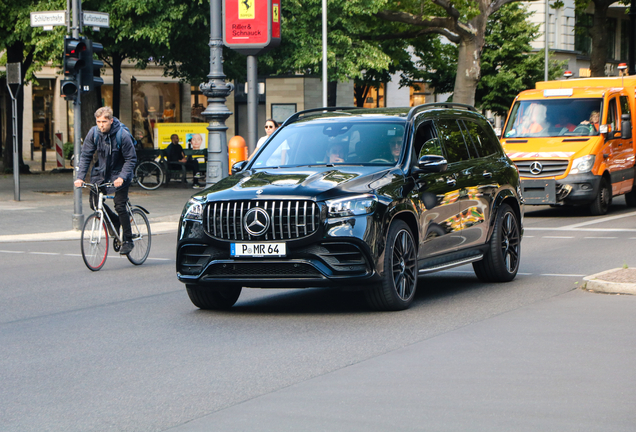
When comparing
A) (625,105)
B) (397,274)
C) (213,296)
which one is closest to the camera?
(397,274)

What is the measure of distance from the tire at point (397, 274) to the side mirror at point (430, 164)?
61 centimetres

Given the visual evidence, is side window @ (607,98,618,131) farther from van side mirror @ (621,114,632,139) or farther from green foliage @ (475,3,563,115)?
green foliage @ (475,3,563,115)

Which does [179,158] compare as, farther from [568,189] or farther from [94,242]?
[94,242]

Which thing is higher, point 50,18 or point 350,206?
point 50,18

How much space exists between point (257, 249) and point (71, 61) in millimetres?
10184

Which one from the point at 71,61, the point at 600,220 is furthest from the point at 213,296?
the point at 600,220

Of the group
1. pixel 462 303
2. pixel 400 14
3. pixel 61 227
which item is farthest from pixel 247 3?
pixel 462 303

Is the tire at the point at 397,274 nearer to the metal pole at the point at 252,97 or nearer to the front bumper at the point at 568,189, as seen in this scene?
the front bumper at the point at 568,189

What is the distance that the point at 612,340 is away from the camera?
7.22 m

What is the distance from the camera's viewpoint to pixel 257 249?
806cm

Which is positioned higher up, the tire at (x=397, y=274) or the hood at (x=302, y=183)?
the hood at (x=302, y=183)

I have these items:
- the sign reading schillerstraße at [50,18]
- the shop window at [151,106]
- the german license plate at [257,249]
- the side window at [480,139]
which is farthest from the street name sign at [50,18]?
the shop window at [151,106]

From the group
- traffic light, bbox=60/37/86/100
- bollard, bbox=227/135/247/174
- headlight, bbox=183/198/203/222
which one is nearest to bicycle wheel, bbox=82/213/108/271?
headlight, bbox=183/198/203/222

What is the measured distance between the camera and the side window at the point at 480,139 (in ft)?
34.5
